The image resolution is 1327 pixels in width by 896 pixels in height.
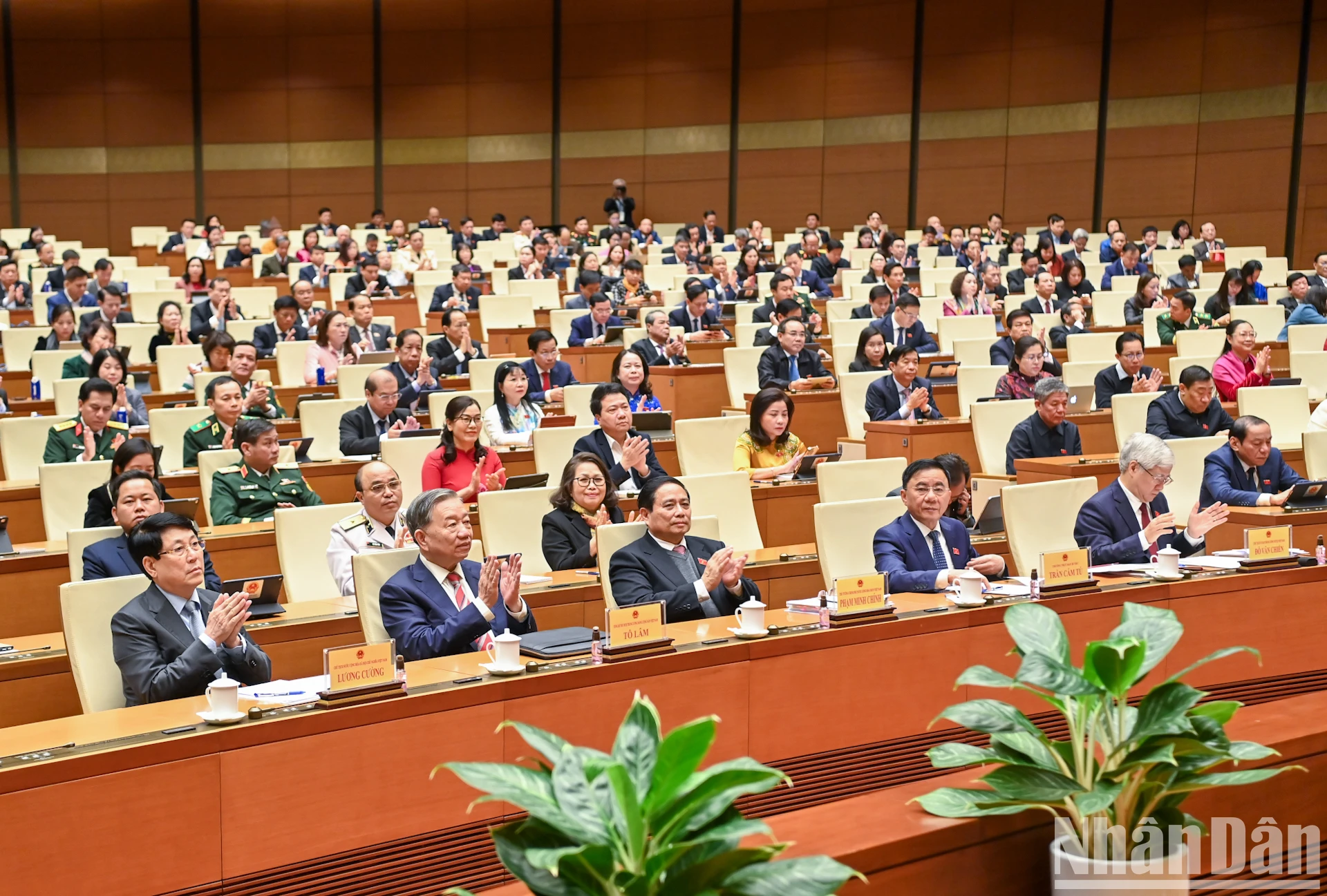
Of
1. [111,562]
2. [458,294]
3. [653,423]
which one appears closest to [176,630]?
[111,562]

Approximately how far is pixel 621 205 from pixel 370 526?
37.0 feet

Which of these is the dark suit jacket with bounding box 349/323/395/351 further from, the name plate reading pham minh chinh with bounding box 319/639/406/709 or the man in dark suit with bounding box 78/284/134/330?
the name plate reading pham minh chinh with bounding box 319/639/406/709

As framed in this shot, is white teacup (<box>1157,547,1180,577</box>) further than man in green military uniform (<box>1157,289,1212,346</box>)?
No

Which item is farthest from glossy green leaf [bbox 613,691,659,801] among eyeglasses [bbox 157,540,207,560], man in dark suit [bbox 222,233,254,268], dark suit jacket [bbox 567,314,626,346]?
man in dark suit [bbox 222,233,254,268]

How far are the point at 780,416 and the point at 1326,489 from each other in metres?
2.02

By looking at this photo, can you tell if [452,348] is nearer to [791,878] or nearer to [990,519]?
[990,519]

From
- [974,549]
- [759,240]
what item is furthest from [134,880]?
[759,240]

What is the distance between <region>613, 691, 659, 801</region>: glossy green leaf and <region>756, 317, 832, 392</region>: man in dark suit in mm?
5957

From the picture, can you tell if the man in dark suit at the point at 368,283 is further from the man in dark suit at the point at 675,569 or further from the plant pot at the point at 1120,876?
the plant pot at the point at 1120,876

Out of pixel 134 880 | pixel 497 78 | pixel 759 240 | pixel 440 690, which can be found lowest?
pixel 134 880

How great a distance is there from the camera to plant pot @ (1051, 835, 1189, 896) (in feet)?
5.43

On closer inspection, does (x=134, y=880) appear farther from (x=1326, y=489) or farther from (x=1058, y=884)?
(x=1326, y=489)

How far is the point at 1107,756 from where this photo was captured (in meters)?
1.67

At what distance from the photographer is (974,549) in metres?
4.65
